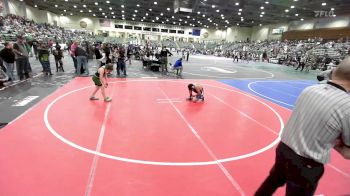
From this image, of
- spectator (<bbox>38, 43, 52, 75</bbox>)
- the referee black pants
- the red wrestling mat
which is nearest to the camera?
the referee black pants

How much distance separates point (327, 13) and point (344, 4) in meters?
6.48

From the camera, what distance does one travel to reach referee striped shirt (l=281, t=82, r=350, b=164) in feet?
5.75

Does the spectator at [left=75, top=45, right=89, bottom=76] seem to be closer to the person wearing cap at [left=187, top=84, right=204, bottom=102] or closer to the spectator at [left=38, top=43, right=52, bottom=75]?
the spectator at [left=38, top=43, right=52, bottom=75]

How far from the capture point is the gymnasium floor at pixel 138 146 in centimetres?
347

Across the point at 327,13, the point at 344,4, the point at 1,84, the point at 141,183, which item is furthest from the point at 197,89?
the point at 327,13

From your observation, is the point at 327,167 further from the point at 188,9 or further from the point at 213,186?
the point at 188,9

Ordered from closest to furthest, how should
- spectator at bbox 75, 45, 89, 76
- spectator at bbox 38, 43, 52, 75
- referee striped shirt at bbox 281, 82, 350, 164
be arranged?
referee striped shirt at bbox 281, 82, 350, 164 < spectator at bbox 38, 43, 52, 75 < spectator at bbox 75, 45, 89, 76

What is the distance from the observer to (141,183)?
3498 millimetres

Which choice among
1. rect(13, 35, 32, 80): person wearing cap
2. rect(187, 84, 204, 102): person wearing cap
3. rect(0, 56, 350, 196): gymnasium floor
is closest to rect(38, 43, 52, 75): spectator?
rect(13, 35, 32, 80): person wearing cap

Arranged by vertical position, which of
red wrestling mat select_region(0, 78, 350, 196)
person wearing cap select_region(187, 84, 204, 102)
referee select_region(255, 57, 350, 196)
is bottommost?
red wrestling mat select_region(0, 78, 350, 196)

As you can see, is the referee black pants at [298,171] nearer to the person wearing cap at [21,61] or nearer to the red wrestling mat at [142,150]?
the red wrestling mat at [142,150]

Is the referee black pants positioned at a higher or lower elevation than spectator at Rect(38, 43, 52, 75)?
lower

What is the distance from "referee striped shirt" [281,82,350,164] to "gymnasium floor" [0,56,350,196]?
1.72 metres

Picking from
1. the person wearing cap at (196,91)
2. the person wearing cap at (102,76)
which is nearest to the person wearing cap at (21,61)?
the person wearing cap at (102,76)
